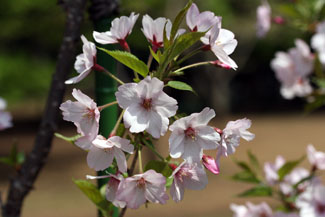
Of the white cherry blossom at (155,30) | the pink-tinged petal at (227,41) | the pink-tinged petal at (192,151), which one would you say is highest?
the pink-tinged petal at (227,41)

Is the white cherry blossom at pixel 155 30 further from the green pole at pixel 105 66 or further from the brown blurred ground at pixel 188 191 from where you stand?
the brown blurred ground at pixel 188 191

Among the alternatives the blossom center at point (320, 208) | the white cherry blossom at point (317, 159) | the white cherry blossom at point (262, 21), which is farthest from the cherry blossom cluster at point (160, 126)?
the white cherry blossom at point (262, 21)

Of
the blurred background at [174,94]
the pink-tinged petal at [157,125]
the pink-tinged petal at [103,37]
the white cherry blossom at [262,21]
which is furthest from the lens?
the blurred background at [174,94]

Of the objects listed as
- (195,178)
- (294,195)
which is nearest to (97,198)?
(195,178)

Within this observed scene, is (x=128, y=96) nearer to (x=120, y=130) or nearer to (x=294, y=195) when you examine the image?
(x=120, y=130)

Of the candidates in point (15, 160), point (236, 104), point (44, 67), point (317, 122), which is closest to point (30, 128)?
point (44, 67)

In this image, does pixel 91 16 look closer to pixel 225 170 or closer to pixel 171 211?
pixel 171 211
